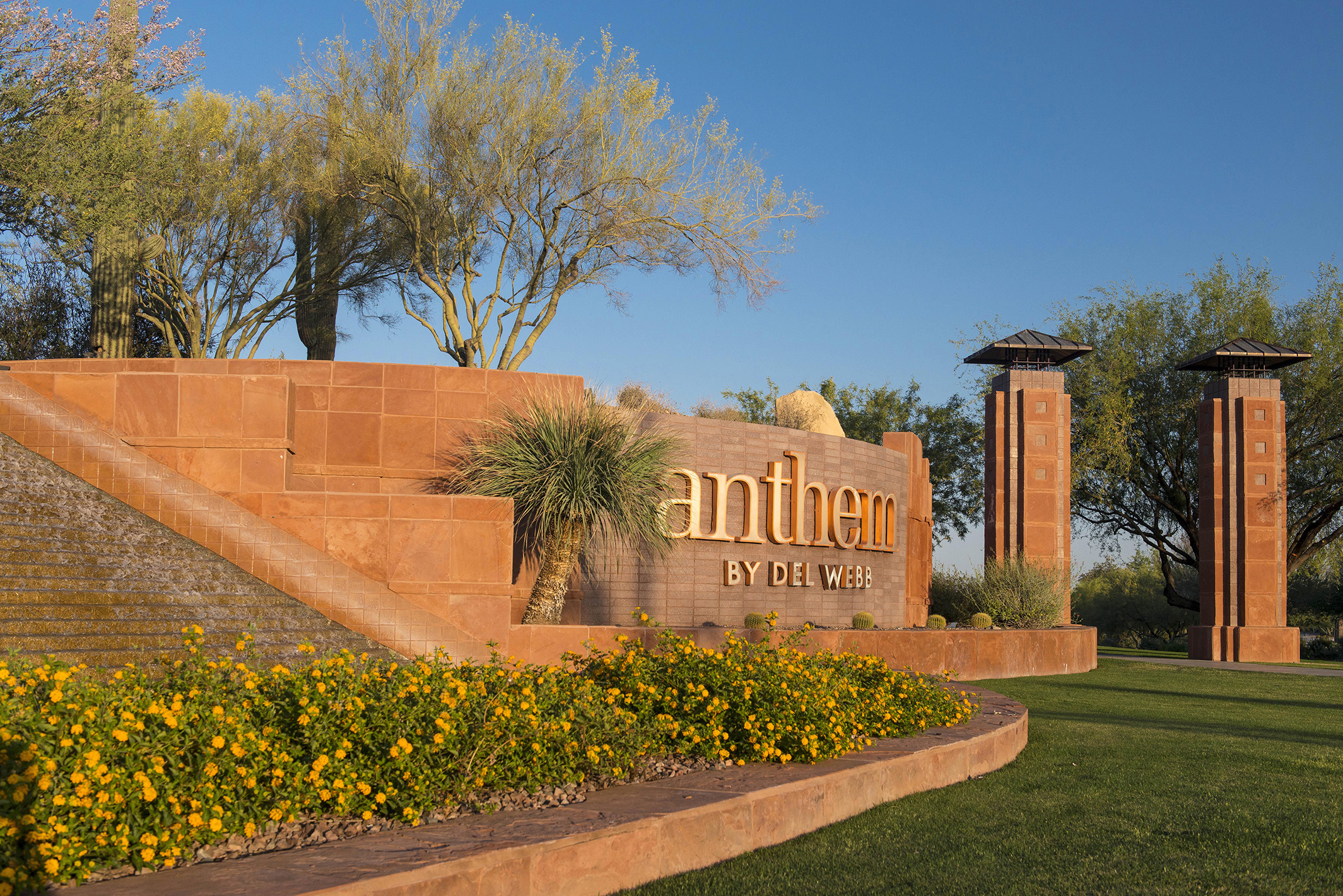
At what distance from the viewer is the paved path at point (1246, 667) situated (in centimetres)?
2025

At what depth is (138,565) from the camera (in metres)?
9.59

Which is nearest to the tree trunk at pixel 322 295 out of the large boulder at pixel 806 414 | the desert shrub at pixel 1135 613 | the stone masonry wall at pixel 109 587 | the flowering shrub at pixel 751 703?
the large boulder at pixel 806 414

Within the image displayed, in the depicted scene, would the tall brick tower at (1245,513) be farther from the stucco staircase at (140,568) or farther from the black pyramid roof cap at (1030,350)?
the stucco staircase at (140,568)

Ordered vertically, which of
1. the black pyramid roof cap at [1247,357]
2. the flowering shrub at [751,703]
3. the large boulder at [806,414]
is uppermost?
the black pyramid roof cap at [1247,357]

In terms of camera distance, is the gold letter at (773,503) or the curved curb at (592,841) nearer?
the curved curb at (592,841)

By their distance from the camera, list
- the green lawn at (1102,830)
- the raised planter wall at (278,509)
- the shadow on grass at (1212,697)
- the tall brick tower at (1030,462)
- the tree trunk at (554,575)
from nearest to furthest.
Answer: the green lawn at (1102,830), the raised planter wall at (278,509), the tree trunk at (554,575), the shadow on grass at (1212,697), the tall brick tower at (1030,462)

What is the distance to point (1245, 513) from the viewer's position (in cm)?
2531

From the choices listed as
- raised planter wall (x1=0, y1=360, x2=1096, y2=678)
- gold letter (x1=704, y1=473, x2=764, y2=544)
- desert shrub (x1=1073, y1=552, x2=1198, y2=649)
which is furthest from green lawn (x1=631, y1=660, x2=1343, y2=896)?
desert shrub (x1=1073, y1=552, x2=1198, y2=649)

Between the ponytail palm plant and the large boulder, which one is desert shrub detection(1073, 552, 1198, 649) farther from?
the ponytail palm plant

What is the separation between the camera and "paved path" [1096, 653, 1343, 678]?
20.2m

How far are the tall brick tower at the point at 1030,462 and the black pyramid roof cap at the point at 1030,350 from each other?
31mm

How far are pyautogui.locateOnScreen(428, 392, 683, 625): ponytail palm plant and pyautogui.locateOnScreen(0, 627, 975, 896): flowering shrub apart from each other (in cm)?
491

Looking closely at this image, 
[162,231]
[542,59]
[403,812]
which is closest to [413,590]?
[403,812]

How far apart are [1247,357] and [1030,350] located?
5.24 metres
